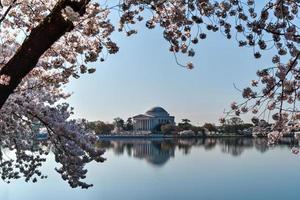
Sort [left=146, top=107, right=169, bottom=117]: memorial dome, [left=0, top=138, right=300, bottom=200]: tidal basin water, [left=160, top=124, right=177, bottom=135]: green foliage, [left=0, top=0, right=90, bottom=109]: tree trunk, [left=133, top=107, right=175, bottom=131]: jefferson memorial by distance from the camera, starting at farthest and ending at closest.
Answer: [left=146, top=107, right=169, bottom=117]: memorial dome → [left=133, top=107, right=175, bottom=131]: jefferson memorial → [left=160, top=124, right=177, bottom=135]: green foliage → [left=0, top=138, right=300, bottom=200]: tidal basin water → [left=0, top=0, right=90, bottom=109]: tree trunk

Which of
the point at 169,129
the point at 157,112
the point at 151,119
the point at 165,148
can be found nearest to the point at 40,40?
the point at 165,148

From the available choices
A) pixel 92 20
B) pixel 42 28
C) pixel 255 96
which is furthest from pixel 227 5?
pixel 42 28

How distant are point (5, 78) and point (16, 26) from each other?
207cm

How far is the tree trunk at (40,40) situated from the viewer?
10.5 feet

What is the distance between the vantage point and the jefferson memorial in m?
108

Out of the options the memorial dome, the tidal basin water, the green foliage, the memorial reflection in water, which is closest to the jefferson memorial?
the memorial dome

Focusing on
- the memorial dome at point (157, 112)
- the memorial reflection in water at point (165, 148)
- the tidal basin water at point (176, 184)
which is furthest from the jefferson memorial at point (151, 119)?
the tidal basin water at point (176, 184)

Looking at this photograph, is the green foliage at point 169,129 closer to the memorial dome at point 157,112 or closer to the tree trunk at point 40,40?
the memorial dome at point 157,112

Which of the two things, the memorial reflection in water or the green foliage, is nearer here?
the memorial reflection in water

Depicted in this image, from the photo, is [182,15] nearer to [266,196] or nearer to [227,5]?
[227,5]

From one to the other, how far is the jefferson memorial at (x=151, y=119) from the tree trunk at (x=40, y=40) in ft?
342

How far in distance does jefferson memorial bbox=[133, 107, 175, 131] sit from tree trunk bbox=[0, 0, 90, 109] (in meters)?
104

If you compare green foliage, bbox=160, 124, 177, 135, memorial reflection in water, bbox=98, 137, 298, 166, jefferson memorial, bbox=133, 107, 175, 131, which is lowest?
memorial reflection in water, bbox=98, 137, 298, 166

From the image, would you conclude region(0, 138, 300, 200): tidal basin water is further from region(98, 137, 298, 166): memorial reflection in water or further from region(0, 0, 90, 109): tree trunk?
region(0, 0, 90, 109): tree trunk
